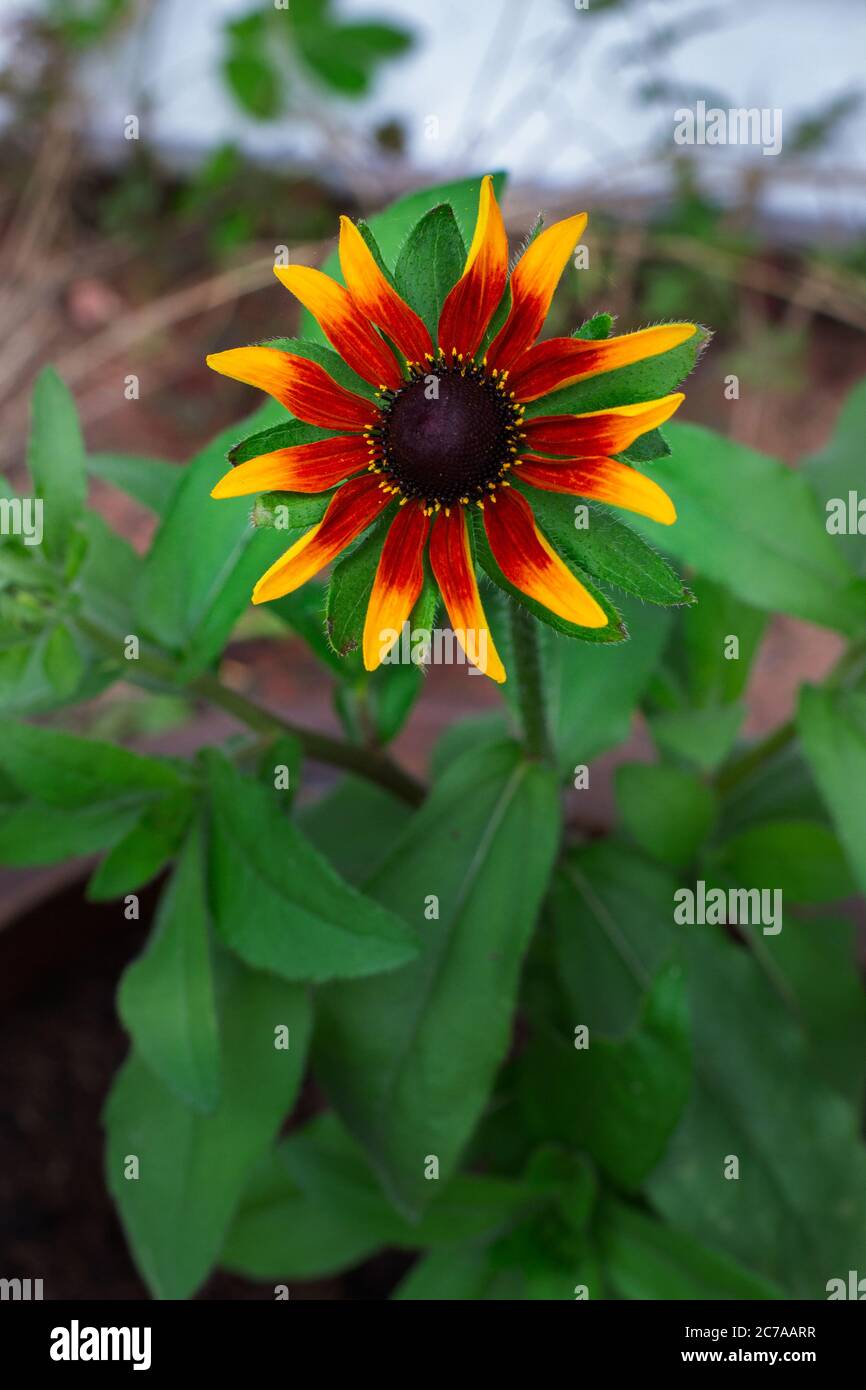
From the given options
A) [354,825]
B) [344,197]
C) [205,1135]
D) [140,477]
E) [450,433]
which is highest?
[344,197]

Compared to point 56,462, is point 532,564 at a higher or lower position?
lower

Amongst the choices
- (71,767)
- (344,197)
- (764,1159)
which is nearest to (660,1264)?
(764,1159)

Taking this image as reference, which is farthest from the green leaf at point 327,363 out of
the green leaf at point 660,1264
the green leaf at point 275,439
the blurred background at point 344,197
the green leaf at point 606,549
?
the blurred background at point 344,197

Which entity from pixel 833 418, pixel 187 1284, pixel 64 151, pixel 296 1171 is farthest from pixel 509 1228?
pixel 64 151

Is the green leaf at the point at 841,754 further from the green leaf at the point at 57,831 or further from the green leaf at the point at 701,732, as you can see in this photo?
the green leaf at the point at 57,831

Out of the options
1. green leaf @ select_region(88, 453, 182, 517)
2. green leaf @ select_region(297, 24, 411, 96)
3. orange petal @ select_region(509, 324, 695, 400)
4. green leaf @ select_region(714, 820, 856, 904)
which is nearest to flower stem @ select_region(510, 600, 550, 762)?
orange petal @ select_region(509, 324, 695, 400)

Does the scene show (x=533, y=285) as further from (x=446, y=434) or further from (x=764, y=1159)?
(x=764, y=1159)
